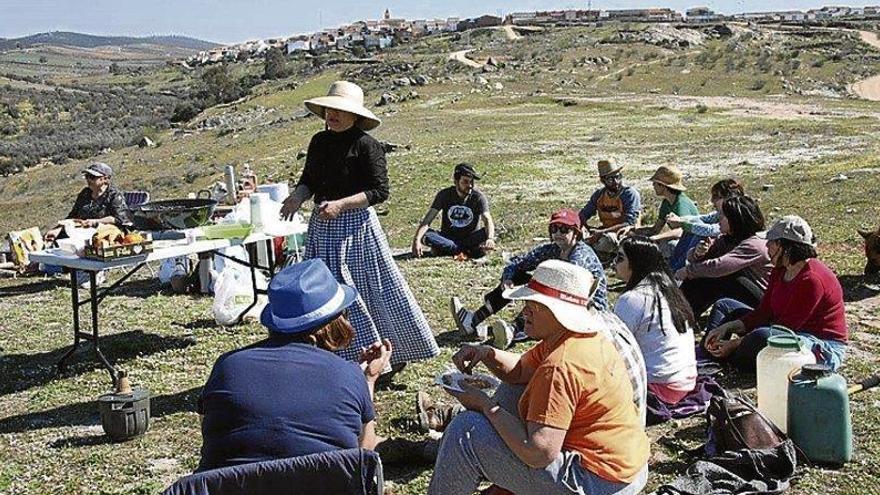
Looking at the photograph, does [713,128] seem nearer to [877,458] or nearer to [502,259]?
[502,259]

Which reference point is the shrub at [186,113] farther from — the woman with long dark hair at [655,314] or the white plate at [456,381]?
the white plate at [456,381]

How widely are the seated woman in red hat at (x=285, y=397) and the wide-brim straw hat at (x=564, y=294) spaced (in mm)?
844

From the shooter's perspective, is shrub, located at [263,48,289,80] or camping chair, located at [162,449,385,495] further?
shrub, located at [263,48,289,80]

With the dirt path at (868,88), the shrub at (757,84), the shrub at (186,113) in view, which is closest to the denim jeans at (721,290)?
the dirt path at (868,88)

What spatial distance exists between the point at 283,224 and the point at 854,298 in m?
5.23

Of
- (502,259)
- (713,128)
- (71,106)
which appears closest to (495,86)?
(713,128)

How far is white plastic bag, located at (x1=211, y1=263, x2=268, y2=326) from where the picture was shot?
864cm

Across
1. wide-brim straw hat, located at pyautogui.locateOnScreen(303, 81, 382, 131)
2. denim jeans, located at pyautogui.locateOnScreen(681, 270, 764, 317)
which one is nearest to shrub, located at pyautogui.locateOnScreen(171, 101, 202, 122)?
denim jeans, located at pyautogui.locateOnScreen(681, 270, 764, 317)

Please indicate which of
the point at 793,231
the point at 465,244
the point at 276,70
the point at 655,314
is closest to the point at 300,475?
the point at 655,314

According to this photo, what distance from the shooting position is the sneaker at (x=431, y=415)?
592 centimetres

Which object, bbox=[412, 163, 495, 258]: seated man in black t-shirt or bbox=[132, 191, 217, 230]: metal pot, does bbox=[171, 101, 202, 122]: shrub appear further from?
bbox=[132, 191, 217, 230]: metal pot

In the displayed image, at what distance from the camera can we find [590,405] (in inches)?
150

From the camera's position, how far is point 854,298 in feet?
29.7

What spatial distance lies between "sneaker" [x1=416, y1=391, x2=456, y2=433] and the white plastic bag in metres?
3.13
